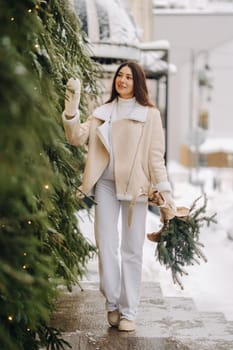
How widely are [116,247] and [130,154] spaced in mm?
599

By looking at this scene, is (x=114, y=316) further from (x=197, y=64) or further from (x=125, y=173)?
(x=197, y=64)

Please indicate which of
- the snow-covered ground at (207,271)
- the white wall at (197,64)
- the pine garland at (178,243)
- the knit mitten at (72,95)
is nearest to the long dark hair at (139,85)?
the knit mitten at (72,95)

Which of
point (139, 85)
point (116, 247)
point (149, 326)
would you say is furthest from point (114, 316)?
point (139, 85)

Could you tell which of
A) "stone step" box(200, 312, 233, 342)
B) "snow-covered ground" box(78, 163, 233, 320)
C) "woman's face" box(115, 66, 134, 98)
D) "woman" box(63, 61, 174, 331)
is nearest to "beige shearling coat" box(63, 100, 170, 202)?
"woman" box(63, 61, 174, 331)

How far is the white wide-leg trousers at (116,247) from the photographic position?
5754 mm

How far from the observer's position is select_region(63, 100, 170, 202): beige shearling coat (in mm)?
5703

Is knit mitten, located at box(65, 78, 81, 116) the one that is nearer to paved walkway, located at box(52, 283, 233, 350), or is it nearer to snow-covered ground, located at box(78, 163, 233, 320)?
paved walkway, located at box(52, 283, 233, 350)

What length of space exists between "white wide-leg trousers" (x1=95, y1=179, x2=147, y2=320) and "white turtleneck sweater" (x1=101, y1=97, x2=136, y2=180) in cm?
5

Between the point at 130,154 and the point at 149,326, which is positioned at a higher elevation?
the point at 130,154

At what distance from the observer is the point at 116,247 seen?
5.81m

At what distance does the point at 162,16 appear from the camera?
131 ft

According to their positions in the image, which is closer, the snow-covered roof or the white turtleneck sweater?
the white turtleneck sweater

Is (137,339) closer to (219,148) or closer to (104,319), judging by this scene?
(104,319)

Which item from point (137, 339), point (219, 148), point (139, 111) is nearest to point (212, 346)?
point (137, 339)
